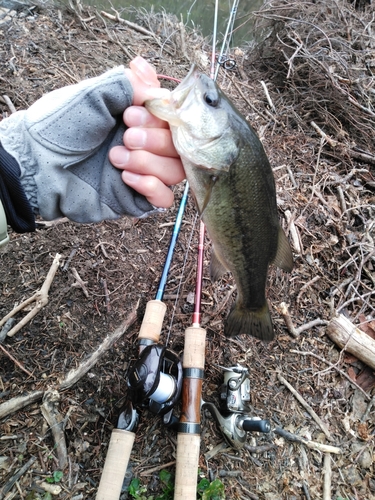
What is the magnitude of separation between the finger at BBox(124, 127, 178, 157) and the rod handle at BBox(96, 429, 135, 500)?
1.60 metres

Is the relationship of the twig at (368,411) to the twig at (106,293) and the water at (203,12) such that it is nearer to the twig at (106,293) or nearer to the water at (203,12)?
the twig at (106,293)

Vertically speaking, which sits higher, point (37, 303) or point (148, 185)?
point (148, 185)

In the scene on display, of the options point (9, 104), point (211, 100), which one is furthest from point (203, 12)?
point (211, 100)

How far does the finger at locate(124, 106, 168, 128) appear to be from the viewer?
4.90ft

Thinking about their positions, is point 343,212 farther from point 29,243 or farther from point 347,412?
point 29,243

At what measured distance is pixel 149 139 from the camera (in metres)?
1.51

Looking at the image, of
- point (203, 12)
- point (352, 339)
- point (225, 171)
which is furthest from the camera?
point (203, 12)

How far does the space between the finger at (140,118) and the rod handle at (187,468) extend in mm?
1783

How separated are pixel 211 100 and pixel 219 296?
1.86 metres

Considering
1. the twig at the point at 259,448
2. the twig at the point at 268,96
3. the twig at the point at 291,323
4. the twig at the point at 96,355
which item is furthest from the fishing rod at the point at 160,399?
the twig at the point at 268,96

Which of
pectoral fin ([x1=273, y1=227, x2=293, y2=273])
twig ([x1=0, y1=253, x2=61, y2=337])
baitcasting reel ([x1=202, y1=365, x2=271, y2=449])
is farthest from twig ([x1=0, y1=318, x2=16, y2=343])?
pectoral fin ([x1=273, y1=227, x2=293, y2=273])

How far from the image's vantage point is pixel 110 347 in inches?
101

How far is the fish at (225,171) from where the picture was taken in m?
1.51

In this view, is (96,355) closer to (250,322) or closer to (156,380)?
(156,380)
